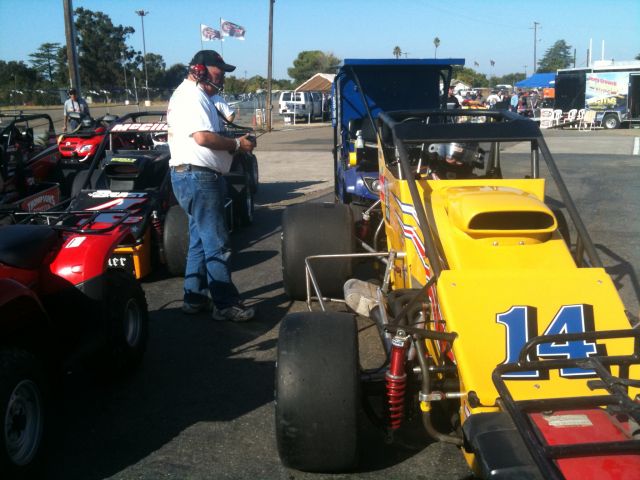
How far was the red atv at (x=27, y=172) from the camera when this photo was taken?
848 cm

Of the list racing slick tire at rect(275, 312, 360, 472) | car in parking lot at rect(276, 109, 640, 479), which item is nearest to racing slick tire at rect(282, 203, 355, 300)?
car in parking lot at rect(276, 109, 640, 479)

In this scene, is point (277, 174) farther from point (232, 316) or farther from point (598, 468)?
point (598, 468)

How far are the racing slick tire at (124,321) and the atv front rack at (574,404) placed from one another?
2.45 metres

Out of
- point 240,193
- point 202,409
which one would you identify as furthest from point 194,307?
point 240,193

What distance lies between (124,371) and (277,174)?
11.3 m

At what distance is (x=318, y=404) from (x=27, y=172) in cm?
806

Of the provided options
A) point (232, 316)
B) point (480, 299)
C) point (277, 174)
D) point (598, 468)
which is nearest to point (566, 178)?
point (277, 174)

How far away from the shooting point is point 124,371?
4.11m

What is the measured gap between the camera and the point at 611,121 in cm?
2903

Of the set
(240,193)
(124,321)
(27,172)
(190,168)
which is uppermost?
(190,168)

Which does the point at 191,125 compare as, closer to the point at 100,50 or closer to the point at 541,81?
the point at 541,81

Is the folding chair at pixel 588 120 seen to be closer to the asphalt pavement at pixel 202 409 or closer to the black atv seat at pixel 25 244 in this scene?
the asphalt pavement at pixel 202 409

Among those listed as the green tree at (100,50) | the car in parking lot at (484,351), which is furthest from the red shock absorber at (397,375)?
the green tree at (100,50)

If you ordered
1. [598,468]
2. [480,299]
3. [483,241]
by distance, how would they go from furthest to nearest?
[483,241] → [480,299] → [598,468]
